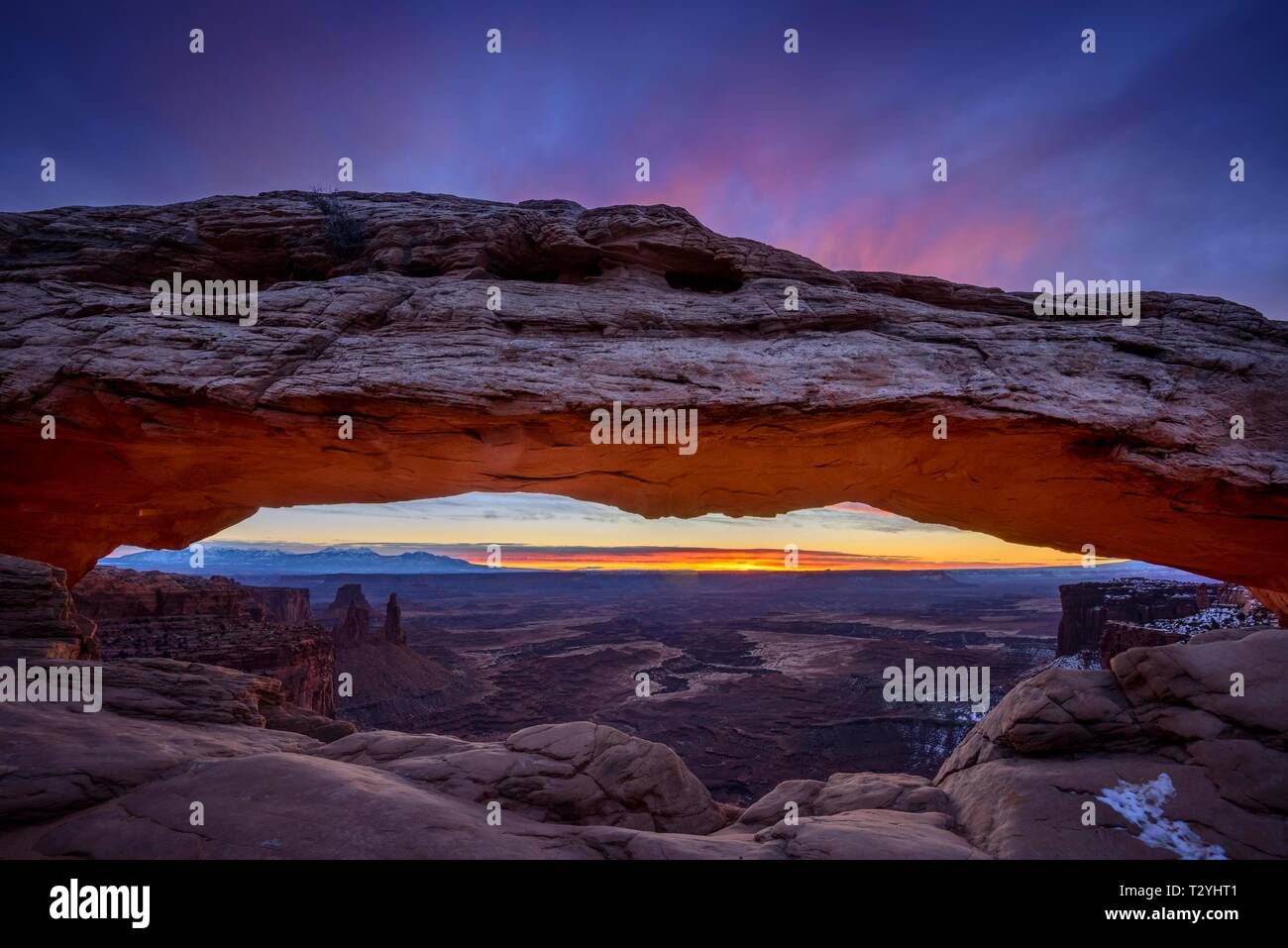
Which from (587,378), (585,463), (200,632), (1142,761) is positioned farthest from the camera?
(200,632)

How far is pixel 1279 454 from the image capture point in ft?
27.8

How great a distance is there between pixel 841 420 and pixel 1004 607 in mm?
149138

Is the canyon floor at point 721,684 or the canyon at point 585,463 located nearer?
the canyon at point 585,463

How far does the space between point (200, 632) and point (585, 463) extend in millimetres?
30462

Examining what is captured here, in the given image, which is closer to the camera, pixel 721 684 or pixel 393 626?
pixel 721 684

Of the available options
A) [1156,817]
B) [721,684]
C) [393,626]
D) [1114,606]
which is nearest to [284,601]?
[393,626]

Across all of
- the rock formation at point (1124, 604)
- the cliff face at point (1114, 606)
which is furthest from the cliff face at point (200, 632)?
the cliff face at point (1114, 606)

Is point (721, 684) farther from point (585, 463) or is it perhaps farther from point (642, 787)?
point (642, 787)

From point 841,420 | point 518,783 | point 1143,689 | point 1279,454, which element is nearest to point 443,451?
point 518,783

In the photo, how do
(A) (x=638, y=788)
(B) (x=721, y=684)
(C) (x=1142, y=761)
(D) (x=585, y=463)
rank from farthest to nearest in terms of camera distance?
(B) (x=721, y=684)
(D) (x=585, y=463)
(A) (x=638, y=788)
(C) (x=1142, y=761)

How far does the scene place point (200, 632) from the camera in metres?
28.7

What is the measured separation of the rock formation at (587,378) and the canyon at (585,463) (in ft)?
0.21

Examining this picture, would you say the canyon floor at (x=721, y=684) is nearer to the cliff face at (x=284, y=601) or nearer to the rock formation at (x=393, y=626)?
the rock formation at (x=393, y=626)

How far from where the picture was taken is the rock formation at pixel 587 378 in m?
8.48
